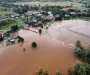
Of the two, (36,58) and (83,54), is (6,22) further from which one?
(83,54)

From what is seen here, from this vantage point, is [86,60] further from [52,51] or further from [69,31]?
[69,31]

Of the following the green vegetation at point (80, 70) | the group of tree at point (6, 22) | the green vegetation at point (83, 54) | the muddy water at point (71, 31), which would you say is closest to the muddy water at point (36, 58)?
the green vegetation at point (83, 54)

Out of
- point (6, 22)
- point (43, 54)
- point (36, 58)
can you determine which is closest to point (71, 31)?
point (43, 54)

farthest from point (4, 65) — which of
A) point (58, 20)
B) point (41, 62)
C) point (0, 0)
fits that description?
point (0, 0)

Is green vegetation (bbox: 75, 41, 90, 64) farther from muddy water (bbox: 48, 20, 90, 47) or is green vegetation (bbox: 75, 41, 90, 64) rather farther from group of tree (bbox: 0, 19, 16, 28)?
group of tree (bbox: 0, 19, 16, 28)

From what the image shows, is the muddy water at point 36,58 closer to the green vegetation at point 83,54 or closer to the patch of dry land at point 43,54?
the patch of dry land at point 43,54

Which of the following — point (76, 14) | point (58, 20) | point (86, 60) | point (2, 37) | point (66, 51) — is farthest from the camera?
point (76, 14)

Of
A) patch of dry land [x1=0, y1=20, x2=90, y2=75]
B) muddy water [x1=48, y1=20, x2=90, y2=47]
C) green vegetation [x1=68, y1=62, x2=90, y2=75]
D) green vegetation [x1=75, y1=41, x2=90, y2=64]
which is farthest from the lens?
muddy water [x1=48, y1=20, x2=90, y2=47]

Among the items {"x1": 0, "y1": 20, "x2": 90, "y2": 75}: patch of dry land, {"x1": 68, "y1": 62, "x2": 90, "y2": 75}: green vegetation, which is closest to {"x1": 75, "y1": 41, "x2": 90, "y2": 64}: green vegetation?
{"x1": 0, "y1": 20, "x2": 90, "y2": 75}: patch of dry land
